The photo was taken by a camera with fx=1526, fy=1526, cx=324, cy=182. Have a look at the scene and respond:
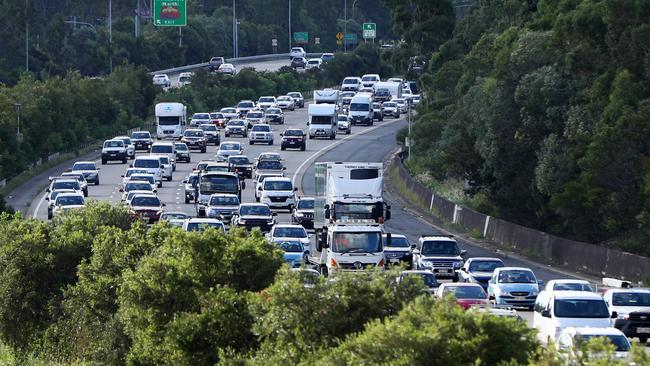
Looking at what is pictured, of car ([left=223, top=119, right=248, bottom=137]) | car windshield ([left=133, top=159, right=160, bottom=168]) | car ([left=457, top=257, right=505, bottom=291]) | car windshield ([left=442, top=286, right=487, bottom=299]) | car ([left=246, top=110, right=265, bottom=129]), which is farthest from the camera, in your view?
car ([left=246, top=110, right=265, bottom=129])

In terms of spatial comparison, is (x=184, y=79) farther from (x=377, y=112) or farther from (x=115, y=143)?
(x=115, y=143)

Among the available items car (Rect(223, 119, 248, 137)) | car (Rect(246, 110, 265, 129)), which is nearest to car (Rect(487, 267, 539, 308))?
car (Rect(223, 119, 248, 137))

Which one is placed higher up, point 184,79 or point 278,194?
point 184,79

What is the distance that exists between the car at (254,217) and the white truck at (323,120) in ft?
153

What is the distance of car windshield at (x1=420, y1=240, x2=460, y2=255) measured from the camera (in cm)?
4875

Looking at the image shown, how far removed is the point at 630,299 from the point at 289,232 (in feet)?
56.6

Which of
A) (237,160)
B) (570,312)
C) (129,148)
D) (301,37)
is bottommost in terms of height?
(129,148)

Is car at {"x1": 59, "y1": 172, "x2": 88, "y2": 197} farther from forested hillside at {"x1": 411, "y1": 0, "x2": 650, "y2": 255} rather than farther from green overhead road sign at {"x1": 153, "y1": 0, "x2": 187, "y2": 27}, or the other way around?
green overhead road sign at {"x1": 153, "y1": 0, "x2": 187, "y2": 27}

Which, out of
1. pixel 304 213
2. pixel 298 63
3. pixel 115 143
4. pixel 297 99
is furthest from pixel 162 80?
pixel 304 213

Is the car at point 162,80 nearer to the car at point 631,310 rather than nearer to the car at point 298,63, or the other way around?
the car at point 298,63

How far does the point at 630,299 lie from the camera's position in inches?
1439

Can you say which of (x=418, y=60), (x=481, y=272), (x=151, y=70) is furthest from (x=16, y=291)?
(x=151, y=70)

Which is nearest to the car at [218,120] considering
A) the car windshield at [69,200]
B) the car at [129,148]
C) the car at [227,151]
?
the car at [129,148]

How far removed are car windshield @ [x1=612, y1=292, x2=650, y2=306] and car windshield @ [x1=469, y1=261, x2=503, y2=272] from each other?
8910 millimetres
